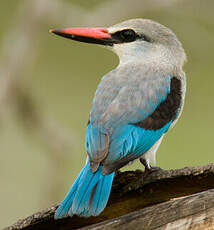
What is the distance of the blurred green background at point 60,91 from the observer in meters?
5.13

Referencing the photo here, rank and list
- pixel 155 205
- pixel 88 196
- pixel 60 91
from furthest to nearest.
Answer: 1. pixel 60 91
2. pixel 88 196
3. pixel 155 205

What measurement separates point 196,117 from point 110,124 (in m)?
3.21

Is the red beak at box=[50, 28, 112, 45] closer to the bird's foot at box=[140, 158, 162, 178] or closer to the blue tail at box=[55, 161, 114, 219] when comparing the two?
the bird's foot at box=[140, 158, 162, 178]

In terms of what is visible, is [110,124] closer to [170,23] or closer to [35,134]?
[35,134]

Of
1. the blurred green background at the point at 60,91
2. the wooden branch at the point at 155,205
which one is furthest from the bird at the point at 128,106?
the blurred green background at the point at 60,91

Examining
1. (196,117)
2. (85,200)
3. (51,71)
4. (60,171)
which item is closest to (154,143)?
(85,200)

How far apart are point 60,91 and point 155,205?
4511 mm

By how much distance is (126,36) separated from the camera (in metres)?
4.55

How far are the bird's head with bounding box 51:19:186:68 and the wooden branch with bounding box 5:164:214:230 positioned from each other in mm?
1197

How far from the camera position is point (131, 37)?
A: 4543 mm

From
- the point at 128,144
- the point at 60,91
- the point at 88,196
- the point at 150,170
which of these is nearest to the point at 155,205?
the point at 88,196

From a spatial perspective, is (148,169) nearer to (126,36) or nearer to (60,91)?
(126,36)

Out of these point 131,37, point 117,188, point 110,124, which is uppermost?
point 131,37

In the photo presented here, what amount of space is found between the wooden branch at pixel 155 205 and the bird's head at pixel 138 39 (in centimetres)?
120
